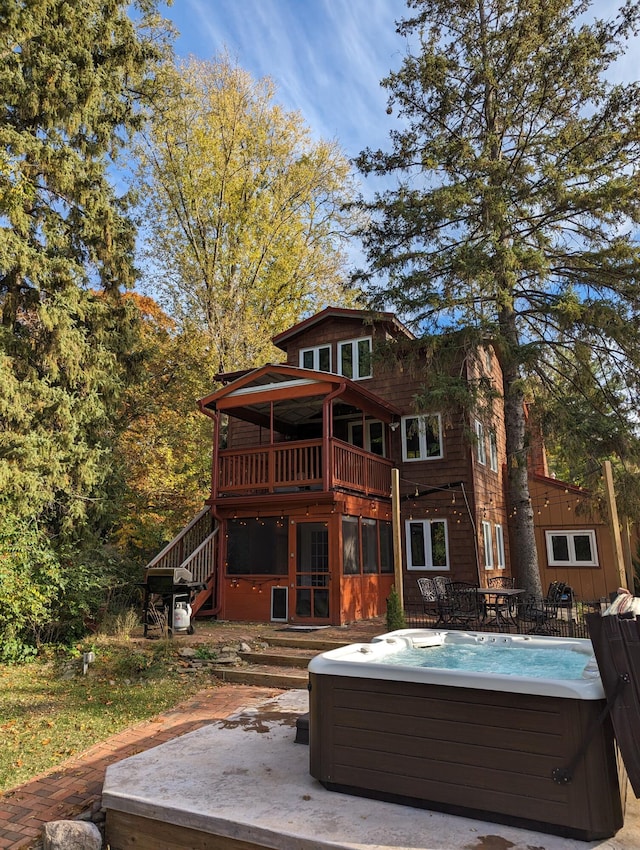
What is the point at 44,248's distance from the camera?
11383mm

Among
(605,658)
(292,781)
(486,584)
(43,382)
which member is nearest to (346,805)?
(292,781)

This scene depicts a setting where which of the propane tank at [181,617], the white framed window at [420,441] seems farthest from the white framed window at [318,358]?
the propane tank at [181,617]

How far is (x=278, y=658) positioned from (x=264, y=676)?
692mm

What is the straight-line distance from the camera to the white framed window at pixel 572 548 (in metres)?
15.9

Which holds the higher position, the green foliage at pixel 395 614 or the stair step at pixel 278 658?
the green foliage at pixel 395 614

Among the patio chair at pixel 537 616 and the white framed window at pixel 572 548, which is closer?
the patio chair at pixel 537 616

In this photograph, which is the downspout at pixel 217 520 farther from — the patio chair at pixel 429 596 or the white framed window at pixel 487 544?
the white framed window at pixel 487 544

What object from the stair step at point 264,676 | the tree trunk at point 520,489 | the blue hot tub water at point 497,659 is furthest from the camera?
the tree trunk at point 520,489

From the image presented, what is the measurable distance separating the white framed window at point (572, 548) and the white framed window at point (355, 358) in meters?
7.19

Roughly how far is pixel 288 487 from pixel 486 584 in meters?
5.56

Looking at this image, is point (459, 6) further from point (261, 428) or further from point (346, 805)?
point (346, 805)

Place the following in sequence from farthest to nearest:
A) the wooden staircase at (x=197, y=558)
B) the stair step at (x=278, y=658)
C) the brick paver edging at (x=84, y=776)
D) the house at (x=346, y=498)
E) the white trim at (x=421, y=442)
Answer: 1. the white trim at (x=421, y=442)
2. the wooden staircase at (x=197, y=558)
3. the house at (x=346, y=498)
4. the stair step at (x=278, y=658)
5. the brick paver edging at (x=84, y=776)

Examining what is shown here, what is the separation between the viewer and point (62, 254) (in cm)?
1185

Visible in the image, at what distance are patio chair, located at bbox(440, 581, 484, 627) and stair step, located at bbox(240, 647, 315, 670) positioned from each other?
299 centimetres
